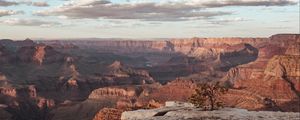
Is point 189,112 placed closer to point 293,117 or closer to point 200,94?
point 200,94

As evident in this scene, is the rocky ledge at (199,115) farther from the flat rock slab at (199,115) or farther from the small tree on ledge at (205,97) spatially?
the small tree on ledge at (205,97)

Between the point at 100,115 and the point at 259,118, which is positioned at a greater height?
the point at 259,118

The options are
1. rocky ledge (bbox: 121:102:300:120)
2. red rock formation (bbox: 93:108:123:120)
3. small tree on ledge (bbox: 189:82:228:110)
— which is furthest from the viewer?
red rock formation (bbox: 93:108:123:120)

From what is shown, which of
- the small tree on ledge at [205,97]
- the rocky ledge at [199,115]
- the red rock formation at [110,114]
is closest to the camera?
the rocky ledge at [199,115]

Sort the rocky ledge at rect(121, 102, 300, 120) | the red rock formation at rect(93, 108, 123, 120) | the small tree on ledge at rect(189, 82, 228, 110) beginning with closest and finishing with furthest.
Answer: the rocky ledge at rect(121, 102, 300, 120), the small tree on ledge at rect(189, 82, 228, 110), the red rock formation at rect(93, 108, 123, 120)

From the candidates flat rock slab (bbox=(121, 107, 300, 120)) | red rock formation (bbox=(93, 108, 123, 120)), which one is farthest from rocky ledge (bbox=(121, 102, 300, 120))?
red rock formation (bbox=(93, 108, 123, 120))

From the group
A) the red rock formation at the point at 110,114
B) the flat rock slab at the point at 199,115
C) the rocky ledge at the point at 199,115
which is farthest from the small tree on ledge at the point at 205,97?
the red rock formation at the point at 110,114

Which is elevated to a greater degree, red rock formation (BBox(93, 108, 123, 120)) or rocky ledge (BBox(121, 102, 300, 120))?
rocky ledge (BBox(121, 102, 300, 120))

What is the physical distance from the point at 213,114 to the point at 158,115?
437 centimetres

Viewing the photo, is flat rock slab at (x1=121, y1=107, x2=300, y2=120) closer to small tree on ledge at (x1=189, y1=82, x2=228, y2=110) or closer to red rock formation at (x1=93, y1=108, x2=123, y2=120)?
small tree on ledge at (x1=189, y1=82, x2=228, y2=110)

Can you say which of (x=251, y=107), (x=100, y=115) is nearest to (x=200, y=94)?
(x=100, y=115)

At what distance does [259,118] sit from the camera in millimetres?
34469

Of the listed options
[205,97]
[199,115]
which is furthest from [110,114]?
[199,115]

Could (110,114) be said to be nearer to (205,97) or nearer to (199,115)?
(205,97)
